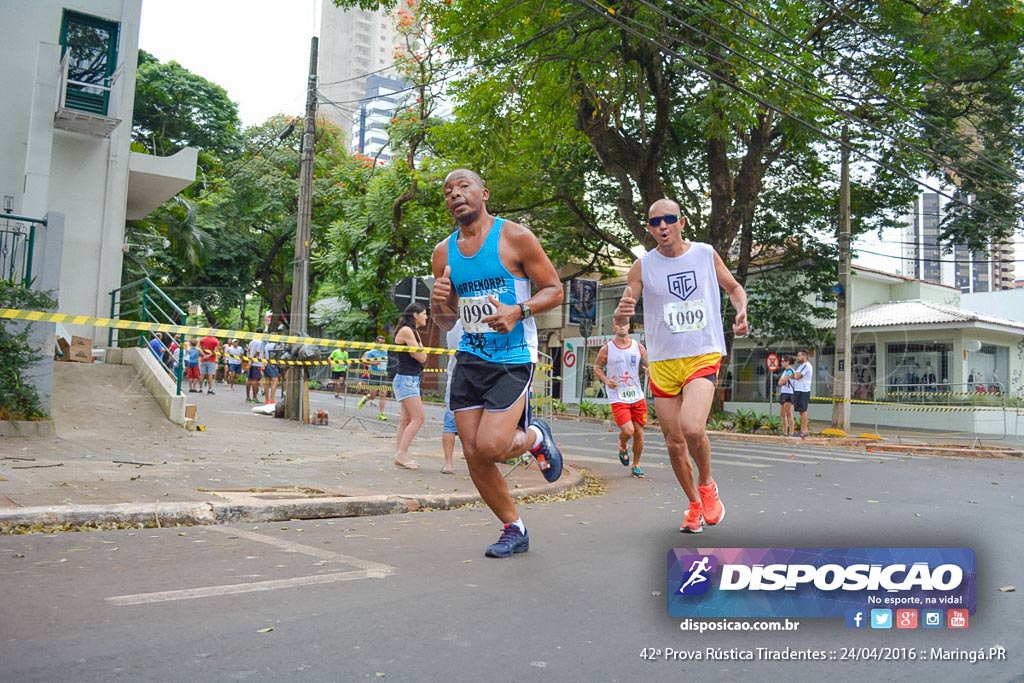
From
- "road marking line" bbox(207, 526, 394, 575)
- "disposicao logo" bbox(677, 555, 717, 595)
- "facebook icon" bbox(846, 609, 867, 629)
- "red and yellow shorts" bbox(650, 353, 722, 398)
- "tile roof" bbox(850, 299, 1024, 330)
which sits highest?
"tile roof" bbox(850, 299, 1024, 330)

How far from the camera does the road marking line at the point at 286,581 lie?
12.2ft

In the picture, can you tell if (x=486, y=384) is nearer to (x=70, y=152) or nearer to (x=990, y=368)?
(x=70, y=152)

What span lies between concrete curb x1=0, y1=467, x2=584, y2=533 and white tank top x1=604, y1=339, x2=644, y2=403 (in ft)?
9.47

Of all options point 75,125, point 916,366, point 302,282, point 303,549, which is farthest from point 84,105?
point 916,366

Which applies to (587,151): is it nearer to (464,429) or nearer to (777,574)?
(464,429)

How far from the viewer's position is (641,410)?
388 inches

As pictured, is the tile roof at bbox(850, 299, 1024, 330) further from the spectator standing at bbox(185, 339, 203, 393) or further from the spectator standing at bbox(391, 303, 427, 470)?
the spectator standing at bbox(391, 303, 427, 470)

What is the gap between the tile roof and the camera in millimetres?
25781

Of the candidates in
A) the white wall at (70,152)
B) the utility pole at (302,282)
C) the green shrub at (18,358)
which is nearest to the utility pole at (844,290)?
the utility pole at (302,282)

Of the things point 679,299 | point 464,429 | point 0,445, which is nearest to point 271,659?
point 464,429

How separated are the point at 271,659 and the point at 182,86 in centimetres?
3605

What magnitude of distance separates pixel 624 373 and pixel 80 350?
334 inches

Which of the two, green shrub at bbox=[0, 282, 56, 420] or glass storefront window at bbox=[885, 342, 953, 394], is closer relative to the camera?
green shrub at bbox=[0, 282, 56, 420]

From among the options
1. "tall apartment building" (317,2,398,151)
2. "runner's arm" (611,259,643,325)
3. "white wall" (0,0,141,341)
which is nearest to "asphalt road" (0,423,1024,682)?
"runner's arm" (611,259,643,325)
